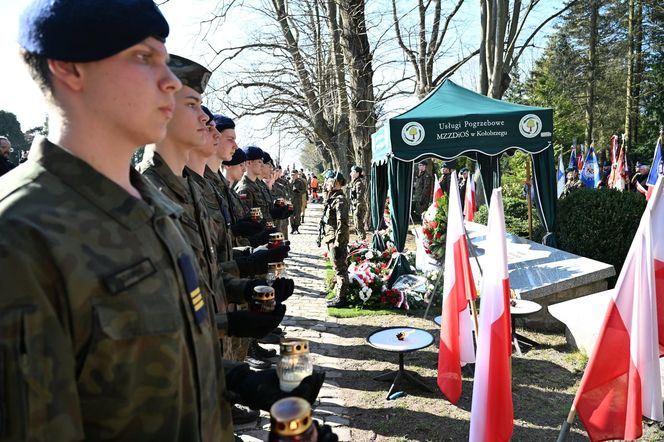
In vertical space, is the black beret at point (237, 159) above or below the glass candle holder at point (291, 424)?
above

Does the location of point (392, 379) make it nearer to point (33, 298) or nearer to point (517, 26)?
point (33, 298)

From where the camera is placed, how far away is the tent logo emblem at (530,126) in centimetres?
862

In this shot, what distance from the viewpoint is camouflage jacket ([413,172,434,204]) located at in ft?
56.4

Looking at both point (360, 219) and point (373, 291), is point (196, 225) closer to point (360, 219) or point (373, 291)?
point (373, 291)

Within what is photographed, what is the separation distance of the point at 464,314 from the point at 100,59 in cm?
392

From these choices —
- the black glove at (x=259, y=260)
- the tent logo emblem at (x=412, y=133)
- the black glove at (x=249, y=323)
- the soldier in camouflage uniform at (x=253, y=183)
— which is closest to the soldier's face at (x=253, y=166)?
the soldier in camouflage uniform at (x=253, y=183)

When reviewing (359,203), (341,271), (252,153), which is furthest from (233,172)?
(359,203)

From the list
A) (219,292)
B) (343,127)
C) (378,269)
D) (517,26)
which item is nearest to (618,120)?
(517,26)

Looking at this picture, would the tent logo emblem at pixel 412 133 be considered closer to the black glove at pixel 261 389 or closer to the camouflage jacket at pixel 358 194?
the camouflage jacket at pixel 358 194

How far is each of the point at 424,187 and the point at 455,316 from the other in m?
13.2

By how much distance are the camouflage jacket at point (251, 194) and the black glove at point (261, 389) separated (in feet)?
18.3

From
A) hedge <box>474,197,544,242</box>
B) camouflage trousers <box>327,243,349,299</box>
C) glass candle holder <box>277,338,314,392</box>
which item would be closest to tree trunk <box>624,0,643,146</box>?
hedge <box>474,197,544,242</box>

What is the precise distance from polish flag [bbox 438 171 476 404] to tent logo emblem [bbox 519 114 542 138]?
15.7 feet

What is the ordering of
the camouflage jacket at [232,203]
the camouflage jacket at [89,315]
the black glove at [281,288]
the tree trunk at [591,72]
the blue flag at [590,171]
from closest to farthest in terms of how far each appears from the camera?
the camouflage jacket at [89,315], the black glove at [281,288], the camouflage jacket at [232,203], the blue flag at [590,171], the tree trunk at [591,72]
